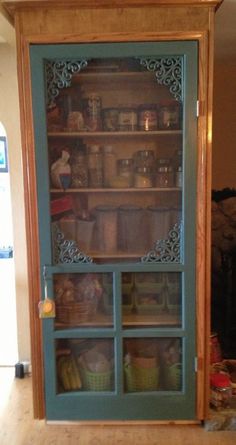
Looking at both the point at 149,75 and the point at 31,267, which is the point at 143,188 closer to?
the point at 149,75

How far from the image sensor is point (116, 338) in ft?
6.68

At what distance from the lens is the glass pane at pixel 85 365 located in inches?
82.3

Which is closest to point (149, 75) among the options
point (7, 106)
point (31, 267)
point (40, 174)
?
point (40, 174)

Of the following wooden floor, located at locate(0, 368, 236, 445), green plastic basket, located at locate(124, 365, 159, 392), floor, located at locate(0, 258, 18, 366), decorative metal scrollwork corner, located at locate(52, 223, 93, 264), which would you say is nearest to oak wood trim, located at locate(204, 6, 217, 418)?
wooden floor, located at locate(0, 368, 236, 445)

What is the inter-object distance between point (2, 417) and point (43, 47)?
198 cm

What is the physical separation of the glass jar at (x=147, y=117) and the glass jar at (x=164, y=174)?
0.61 ft

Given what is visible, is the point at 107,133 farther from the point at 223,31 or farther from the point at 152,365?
the point at 152,365

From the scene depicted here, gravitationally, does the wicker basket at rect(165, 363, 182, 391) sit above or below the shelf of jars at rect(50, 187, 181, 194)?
below

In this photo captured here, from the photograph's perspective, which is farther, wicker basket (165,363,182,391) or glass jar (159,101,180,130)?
wicker basket (165,363,182,391)

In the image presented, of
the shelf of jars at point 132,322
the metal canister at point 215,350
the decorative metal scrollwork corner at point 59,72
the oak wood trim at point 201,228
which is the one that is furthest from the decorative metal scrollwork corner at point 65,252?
the metal canister at point 215,350

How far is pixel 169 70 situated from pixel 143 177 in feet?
1.79

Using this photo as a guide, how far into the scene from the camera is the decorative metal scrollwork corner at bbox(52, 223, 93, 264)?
198 cm

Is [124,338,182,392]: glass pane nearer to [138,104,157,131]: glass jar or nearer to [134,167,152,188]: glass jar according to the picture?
[134,167,152,188]: glass jar

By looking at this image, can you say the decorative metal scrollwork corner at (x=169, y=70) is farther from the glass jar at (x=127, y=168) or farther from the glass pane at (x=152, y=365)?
the glass pane at (x=152, y=365)
